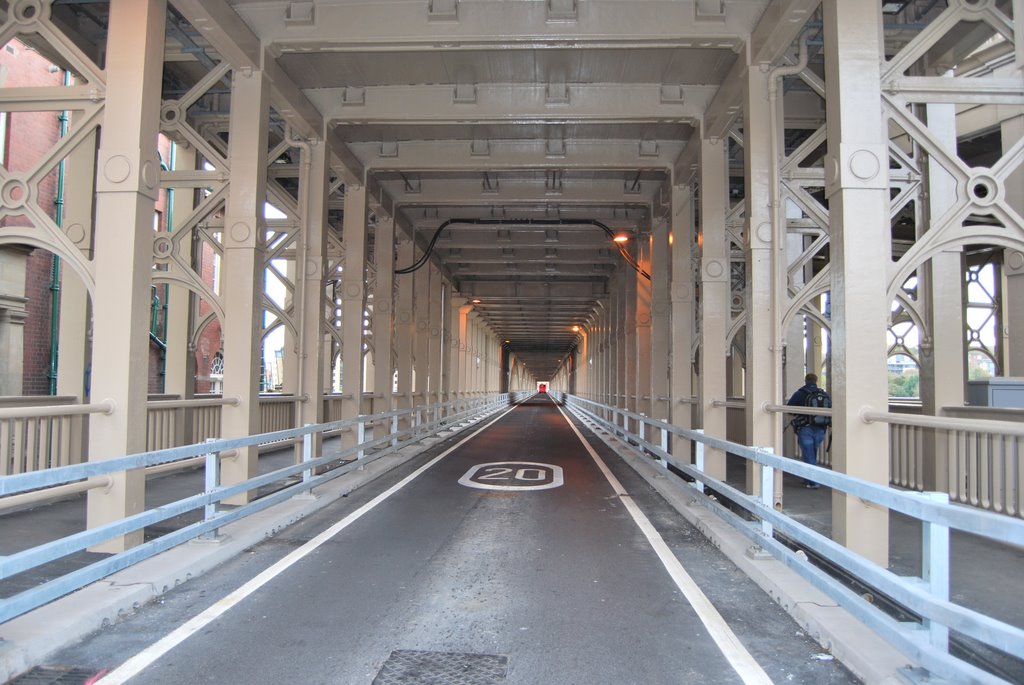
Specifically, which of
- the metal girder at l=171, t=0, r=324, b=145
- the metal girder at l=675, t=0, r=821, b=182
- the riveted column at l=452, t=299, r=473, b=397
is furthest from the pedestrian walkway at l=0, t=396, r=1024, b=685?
the riveted column at l=452, t=299, r=473, b=397

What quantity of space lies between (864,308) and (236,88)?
28.2 feet

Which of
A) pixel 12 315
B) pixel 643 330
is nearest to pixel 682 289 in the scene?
pixel 643 330

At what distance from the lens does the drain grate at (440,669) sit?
393 centimetres

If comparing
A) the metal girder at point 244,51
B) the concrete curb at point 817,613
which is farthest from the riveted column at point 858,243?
the metal girder at point 244,51

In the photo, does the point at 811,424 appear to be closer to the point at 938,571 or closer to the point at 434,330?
the point at 938,571

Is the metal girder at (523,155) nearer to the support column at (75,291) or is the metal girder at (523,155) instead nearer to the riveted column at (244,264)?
the riveted column at (244,264)

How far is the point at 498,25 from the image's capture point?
953 centimetres

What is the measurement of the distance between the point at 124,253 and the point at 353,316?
7.71 meters

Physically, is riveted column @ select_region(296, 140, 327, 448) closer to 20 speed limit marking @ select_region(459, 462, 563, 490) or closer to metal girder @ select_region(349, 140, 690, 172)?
metal girder @ select_region(349, 140, 690, 172)

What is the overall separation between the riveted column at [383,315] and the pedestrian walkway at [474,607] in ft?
27.6

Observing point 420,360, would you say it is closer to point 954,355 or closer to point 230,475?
point 230,475

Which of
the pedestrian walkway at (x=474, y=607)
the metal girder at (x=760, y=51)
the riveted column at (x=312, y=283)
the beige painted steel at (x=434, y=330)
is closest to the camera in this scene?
the pedestrian walkway at (x=474, y=607)

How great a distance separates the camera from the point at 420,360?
2380cm

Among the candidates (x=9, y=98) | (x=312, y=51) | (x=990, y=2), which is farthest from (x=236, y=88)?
(x=990, y=2)
